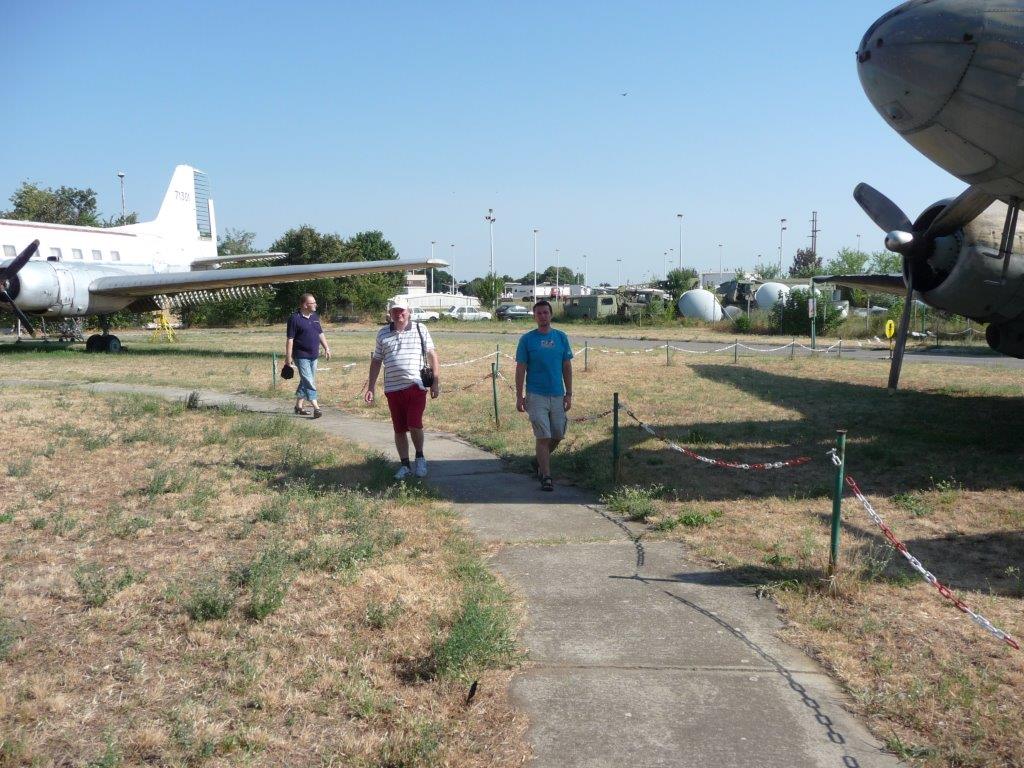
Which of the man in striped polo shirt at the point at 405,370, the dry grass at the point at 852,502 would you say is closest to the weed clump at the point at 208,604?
the dry grass at the point at 852,502

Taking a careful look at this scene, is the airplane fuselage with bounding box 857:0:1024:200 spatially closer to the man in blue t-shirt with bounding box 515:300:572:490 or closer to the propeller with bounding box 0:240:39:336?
the man in blue t-shirt with bounding box 515:300:572:490

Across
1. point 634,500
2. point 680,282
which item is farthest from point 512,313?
point 634,500

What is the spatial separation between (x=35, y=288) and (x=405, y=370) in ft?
60.1

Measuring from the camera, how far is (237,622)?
4766 millimetres

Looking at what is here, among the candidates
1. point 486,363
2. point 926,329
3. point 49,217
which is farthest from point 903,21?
point 49,217

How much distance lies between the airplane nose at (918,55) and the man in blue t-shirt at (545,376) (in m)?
4.04

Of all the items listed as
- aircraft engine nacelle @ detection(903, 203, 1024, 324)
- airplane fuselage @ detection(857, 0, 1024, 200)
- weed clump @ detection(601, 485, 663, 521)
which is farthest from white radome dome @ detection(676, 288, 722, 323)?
weed clump @ detection(601, 485, 663, 521)

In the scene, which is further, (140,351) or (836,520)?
(140,351)

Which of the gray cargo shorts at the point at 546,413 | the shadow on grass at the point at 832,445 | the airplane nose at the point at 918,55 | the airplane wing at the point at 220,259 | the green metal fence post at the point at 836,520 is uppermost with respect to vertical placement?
the airplane nose at the point at 918,55

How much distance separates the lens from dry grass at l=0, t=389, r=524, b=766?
11.6 feet

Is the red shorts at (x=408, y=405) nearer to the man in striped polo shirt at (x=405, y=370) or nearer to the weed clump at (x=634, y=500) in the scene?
the man in striped polo shirt at (x=405, y=370)

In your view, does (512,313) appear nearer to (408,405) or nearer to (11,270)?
(11,270)

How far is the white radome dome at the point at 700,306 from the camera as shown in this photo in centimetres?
4962

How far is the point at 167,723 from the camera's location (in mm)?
3623
